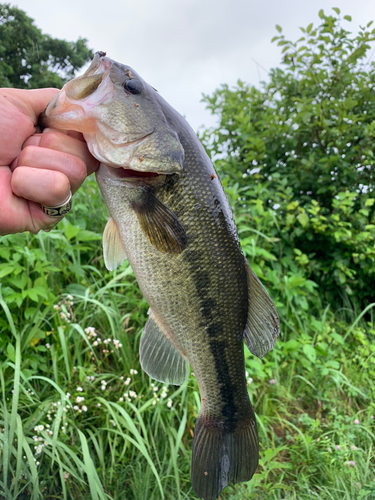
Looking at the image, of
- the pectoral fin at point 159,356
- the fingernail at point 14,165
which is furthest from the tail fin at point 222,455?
the fingernail at point 14,165

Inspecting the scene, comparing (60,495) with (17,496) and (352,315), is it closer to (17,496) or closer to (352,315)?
(17,496)

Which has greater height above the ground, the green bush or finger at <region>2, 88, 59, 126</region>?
finger at <region>2, 88, 59, 126</region>

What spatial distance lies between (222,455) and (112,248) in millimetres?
918

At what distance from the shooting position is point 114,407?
2.18 m

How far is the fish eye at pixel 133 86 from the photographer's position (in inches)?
47.7

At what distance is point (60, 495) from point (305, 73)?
4.48 m

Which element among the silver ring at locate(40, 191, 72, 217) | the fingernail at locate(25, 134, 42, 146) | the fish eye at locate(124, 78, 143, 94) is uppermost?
the fish eye at locate(124, 78, 143, 94)

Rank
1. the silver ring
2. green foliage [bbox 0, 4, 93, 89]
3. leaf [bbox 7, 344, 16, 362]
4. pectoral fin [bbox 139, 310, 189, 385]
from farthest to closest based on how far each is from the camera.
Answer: green foliage [bbox 0, 4, 93, 89]
leaf [bbox 7, 344, 16, 362]
pectoral fin [bbox 139, 310, 189, 385]
the silver ring

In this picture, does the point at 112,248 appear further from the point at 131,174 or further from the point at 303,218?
the point at 303,218

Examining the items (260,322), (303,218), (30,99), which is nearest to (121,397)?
(260,322)

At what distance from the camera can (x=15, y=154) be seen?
1289 mm

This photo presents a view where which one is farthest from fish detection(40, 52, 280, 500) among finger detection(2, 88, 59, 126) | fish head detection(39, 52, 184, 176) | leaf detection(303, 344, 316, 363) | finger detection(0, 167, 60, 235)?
leaf detection(303, 344, 316, 363)

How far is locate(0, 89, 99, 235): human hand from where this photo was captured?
1174 mm

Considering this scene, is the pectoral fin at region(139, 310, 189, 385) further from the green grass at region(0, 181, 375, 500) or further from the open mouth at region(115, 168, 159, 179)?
the green grass at region(0, 181, 375, 500)
